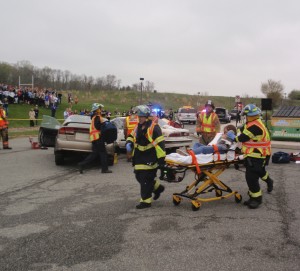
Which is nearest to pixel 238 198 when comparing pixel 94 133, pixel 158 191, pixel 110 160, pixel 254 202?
pixel 254 202

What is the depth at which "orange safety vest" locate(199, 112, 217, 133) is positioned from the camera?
1005 cm

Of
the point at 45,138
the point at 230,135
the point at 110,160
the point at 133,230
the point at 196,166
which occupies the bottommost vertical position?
the point at 133,230

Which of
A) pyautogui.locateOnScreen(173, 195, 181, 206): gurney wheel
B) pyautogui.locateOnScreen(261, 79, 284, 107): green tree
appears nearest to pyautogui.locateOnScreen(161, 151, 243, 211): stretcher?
pyautogui.locateOnScreen(173, 195, 181, 206): gurney wheel

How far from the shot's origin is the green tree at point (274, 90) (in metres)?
66.7

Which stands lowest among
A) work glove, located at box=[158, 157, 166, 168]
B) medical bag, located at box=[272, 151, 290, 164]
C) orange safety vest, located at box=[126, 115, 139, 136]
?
medical bag, located at box=[272, 151, 290, 164]

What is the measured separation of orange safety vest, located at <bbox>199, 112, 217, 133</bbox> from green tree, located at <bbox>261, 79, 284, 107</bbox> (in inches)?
2346

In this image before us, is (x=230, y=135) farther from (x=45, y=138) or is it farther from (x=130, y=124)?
(x=45, y=138)

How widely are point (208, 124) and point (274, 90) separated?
64.5 m

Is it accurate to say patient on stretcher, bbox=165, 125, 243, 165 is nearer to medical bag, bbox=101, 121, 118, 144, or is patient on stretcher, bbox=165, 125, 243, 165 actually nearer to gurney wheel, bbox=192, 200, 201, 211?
gurney wheel, bbox=192, 200, 201, 211

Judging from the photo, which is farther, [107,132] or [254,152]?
[107,132]

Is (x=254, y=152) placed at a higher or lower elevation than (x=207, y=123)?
lower

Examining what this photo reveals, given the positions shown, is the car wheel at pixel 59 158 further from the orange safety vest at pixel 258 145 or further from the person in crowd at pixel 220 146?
the orange safety vest at pixel 258 145

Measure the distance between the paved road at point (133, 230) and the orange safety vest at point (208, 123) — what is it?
2.24 metres

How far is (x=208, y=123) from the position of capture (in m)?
10.1
